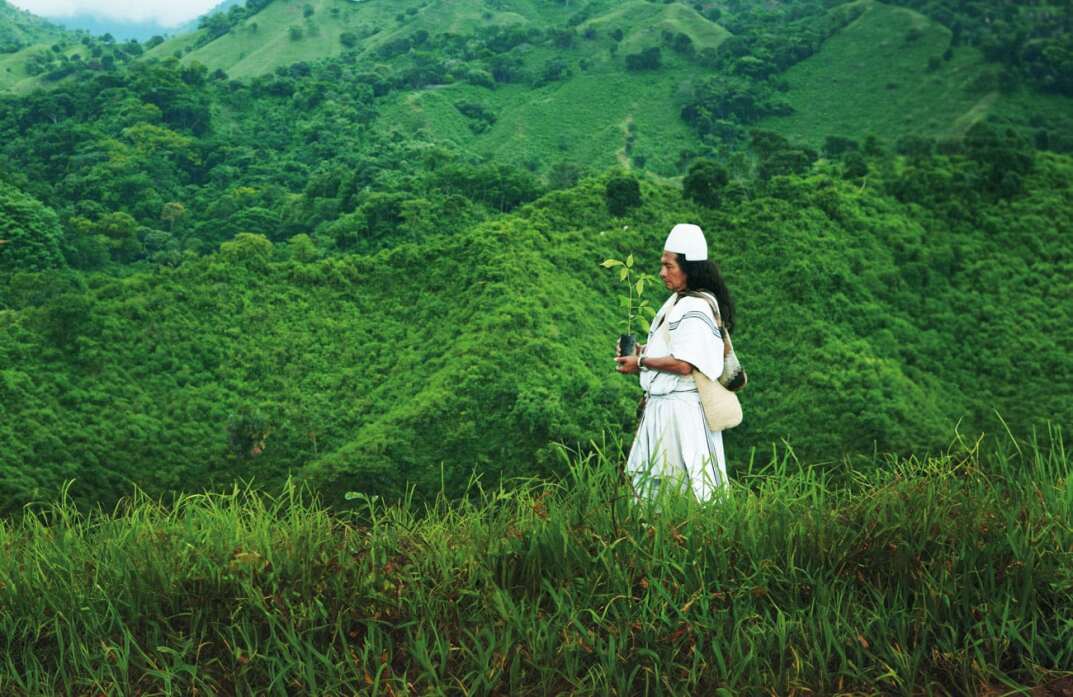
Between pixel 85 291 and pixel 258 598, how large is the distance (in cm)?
2045

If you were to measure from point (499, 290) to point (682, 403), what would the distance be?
52.1 ft

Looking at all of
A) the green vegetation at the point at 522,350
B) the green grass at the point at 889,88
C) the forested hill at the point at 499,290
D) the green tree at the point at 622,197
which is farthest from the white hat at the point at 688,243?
the green grass at the point at 889,88

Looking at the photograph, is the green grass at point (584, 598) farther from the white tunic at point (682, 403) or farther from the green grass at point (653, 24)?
the green grass at point (653, 24)

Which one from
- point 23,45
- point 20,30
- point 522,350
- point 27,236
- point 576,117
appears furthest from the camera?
point 20,30

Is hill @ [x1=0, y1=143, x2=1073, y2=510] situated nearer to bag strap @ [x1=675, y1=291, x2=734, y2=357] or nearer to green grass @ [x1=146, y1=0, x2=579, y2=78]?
bag strap @ [x1=675, y1=291, x2=734, y2=357]

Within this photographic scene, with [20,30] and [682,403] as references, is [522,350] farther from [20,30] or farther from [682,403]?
[20,30]

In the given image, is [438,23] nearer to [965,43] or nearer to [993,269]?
[965,43]

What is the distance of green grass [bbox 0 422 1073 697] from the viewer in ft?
8.55

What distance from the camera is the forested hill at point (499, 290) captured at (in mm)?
16500

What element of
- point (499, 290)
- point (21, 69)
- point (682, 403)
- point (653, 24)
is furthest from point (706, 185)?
point (21, 69)

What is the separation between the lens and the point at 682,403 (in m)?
3.91

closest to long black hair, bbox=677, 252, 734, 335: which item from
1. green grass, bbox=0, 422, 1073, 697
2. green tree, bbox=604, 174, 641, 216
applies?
green grass, bbox=0, 422, 1073, 697

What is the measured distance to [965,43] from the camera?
37.1m

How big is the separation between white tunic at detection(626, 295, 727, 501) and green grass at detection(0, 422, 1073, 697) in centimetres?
58
